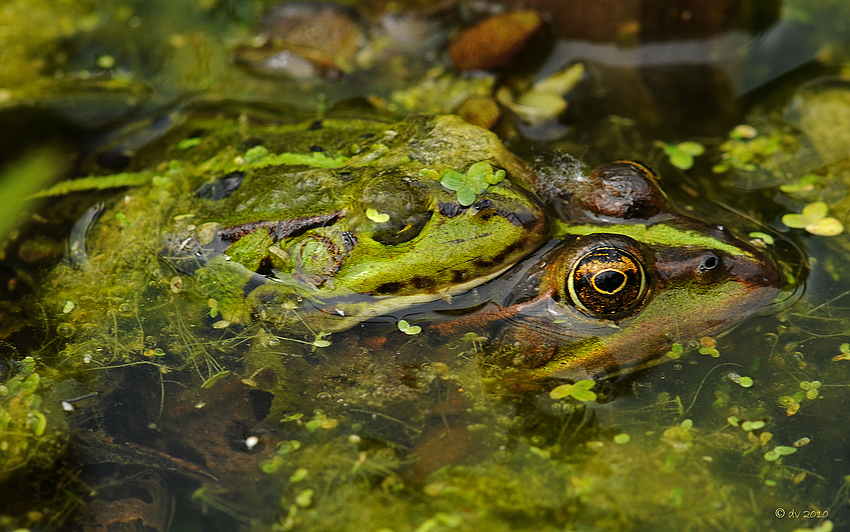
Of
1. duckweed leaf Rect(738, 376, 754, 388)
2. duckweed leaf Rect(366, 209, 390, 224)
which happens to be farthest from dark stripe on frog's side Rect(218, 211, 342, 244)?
duckweed leaf Rect(738, 376, 754, 388)

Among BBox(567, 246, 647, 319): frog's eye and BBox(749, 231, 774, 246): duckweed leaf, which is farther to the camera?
BBox(749, 231, 774, 246): duckweed leaf

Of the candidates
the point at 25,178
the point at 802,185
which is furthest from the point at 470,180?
the point at 25,178

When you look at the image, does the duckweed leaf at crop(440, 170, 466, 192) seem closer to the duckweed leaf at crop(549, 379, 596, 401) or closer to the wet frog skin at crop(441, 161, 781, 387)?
the wet frog skin at crop(441, 161, 781, 387)

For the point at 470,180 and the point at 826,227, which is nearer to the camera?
the point at 470,180

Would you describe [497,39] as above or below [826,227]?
above

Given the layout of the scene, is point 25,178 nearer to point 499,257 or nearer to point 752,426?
point 499,257

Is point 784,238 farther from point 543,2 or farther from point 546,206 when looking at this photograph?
point 543,2

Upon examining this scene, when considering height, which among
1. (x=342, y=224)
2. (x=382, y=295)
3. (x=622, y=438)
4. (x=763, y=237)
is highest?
(x=342, y=224)
